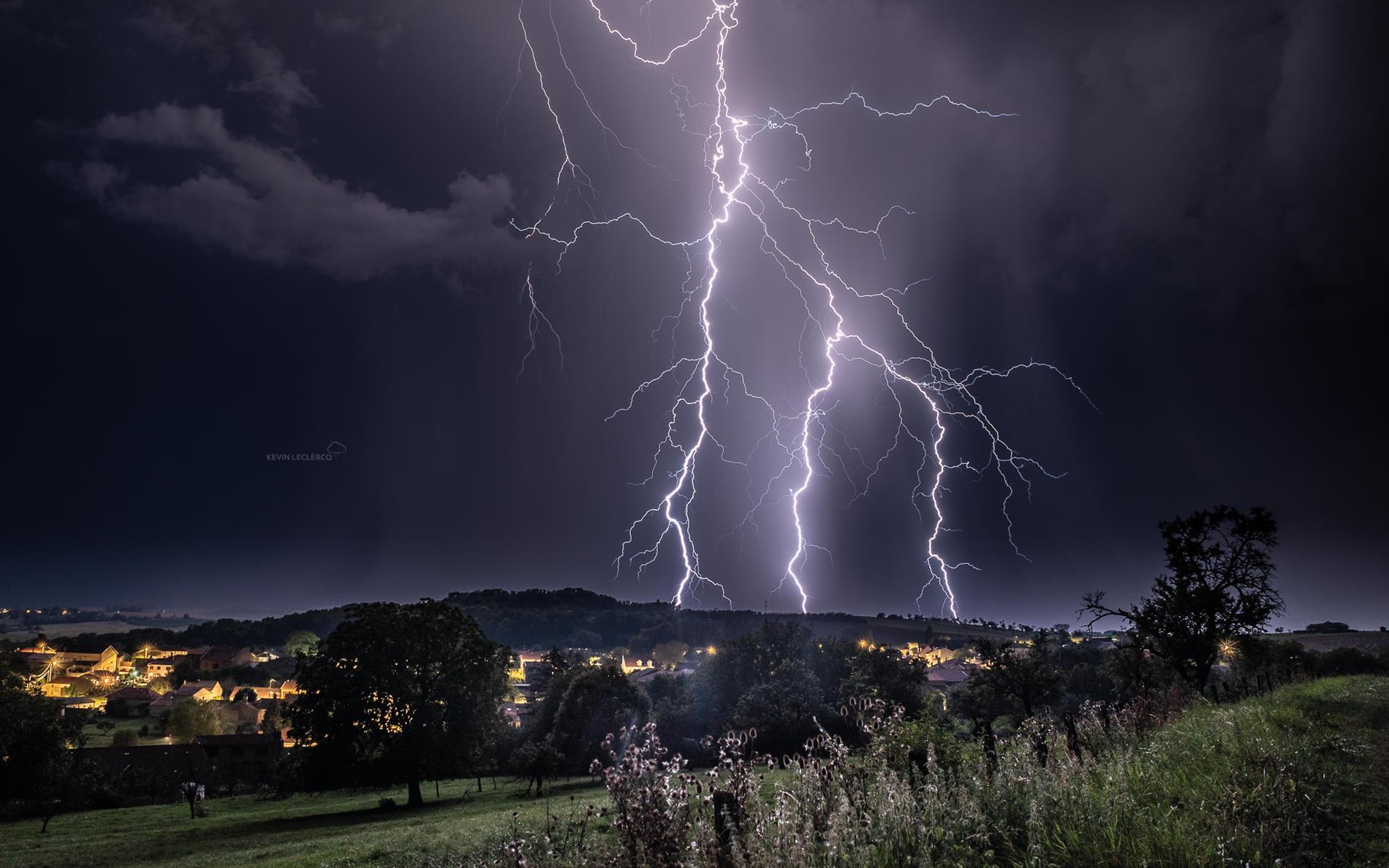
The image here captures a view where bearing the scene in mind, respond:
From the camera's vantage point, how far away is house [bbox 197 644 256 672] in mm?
95000

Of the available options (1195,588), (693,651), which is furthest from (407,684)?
(693,651)

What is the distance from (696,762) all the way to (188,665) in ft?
344

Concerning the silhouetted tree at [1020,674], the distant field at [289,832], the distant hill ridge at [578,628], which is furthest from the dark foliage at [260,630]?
the silhouetted tree at [1020,674]

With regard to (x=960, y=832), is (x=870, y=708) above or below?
above

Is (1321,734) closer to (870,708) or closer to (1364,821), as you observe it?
(1364,821)

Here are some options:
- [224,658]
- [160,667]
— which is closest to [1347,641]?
[224,658]

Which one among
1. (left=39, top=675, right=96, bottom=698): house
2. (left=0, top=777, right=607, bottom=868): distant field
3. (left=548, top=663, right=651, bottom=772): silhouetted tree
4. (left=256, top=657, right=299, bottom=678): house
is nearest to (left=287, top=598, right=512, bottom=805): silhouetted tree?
(left=0, top=777, right=607, bottom=868): distant field

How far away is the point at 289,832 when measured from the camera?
17.1 metres

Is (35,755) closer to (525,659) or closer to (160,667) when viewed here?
(160,667)

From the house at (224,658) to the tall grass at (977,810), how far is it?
120 metres

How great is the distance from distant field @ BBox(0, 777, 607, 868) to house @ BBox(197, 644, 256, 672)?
8709cm

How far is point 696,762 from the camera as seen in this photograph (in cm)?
3191

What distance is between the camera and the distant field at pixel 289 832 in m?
10.2

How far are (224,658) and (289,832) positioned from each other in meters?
109
